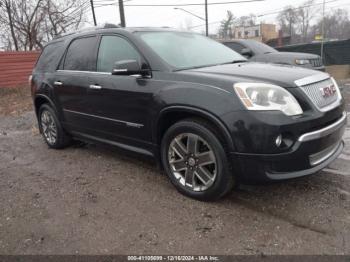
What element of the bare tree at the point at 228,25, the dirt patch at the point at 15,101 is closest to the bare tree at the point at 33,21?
the dirt patch at the point at 15,101

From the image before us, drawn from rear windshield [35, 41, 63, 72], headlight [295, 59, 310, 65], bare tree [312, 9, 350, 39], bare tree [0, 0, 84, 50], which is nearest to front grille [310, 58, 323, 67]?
headlight [295, 59, 310, 65]

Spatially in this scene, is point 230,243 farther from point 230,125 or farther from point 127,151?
point 127,151

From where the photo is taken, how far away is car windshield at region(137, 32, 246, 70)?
4.09 metres

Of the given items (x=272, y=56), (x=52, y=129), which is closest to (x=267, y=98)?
(x=52, y=129)

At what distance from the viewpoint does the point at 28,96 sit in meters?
14.8

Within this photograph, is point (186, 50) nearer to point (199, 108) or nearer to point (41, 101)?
point (199, 108)

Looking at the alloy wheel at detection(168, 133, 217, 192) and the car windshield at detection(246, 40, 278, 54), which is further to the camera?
the car windshield at detection(246, 40, 278, 54)

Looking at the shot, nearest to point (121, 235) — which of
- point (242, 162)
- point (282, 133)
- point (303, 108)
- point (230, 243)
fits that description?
point (230, 243)

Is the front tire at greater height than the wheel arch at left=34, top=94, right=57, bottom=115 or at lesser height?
lesser

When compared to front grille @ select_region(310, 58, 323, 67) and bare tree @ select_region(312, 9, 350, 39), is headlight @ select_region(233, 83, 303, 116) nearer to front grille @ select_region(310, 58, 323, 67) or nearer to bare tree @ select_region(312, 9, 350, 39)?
front grille @ select_region(310, 58, 323, 67)

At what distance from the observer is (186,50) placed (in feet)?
14.4

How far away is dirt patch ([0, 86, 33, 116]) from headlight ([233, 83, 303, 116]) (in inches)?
350

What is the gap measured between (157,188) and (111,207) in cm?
62

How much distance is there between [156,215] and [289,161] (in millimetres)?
1323
